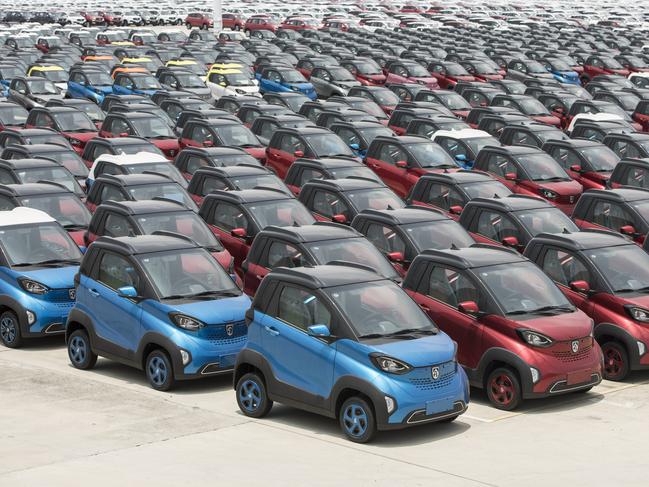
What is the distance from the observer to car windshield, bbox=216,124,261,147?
28.2 metres


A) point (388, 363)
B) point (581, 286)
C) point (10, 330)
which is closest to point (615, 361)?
→ point (581, 286)

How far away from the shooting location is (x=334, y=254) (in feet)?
54.4

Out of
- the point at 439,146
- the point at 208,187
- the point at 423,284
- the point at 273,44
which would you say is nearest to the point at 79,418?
the point at 423,284

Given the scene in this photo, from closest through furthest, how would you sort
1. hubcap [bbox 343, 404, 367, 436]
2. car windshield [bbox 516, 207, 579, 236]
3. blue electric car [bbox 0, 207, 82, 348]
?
hubcap [bbox 343, 404, 367, 436], blue electric car [bbox 0, 207, 82, 348], car windshield [bbox 516, 207, 579, 236]

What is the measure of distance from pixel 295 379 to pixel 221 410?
1221 millimetres

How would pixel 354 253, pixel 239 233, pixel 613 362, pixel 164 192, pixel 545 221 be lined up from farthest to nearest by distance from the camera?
1. pixel 164 192
2. pixel 545 221
3. pixel 239 233
4. pixel 354 253
5. pixel 613 362

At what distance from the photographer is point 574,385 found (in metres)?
14.4

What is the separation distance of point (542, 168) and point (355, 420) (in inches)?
507

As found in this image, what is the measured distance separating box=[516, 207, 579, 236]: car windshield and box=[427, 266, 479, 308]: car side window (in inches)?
156

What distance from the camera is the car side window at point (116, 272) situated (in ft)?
50.5

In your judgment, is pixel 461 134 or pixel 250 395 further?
pixel 461 134

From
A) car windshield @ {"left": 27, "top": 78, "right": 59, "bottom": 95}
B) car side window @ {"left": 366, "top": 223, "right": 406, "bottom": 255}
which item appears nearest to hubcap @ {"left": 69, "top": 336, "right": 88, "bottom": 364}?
car side window @ {"left": 366, "top": 223, "right": 406, "bottom": 255}

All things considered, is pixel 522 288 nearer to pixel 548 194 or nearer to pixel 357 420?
→ pixel 357 420

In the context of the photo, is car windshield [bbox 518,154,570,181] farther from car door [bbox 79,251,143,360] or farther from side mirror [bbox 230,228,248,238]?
car door [bbox 79,251,143,360]
